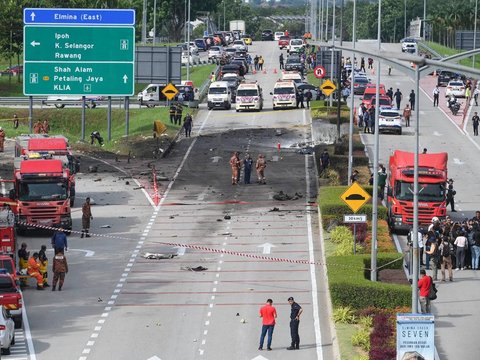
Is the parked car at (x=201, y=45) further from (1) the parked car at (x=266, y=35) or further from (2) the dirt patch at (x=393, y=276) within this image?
(2) the dirt patch at (x=393, y=276)

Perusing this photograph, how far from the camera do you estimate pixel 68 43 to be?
72.9 m

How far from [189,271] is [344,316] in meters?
9.58

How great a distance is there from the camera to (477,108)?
96.8 metres

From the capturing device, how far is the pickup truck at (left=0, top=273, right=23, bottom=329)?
37.3 metres

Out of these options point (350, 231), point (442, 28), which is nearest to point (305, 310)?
point (350, 231)

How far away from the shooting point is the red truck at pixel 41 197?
2050 inches

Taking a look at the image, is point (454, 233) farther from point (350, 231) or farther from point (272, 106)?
point (272, 106)

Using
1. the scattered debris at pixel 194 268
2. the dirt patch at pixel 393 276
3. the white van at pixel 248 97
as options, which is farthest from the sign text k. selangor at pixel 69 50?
the dirt patch at pixel 393 276

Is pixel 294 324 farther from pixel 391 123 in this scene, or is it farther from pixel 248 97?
pixel 248 97

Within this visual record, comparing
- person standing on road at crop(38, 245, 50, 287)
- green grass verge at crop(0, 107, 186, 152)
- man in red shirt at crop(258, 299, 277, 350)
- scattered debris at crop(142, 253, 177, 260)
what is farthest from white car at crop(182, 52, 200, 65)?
man in red shirt at crop(258, 299, 277, 350)

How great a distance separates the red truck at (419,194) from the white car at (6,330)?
2066 centimetres

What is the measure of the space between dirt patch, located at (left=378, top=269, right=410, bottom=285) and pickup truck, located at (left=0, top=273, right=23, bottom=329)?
1139 centimetres

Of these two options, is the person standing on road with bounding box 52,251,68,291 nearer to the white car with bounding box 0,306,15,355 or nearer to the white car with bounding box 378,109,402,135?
the white car with bounding box 0,306,15,355

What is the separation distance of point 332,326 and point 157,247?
13.8 m
